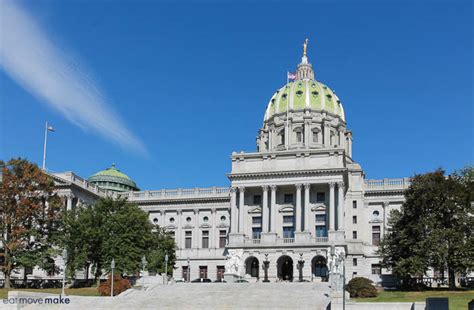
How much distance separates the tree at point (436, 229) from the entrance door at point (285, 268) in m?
22.6

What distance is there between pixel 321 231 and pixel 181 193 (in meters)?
27.1

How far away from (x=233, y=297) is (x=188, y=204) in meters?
47.3

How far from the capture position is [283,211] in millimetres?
87875

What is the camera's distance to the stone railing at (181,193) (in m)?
101

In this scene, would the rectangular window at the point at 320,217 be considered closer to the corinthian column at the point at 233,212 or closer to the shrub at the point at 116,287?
the corinthian column at the point at 233,212

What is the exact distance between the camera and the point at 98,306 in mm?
51438

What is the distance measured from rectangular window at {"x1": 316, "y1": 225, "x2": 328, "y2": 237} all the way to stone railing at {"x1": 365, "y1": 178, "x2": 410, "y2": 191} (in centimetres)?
1273

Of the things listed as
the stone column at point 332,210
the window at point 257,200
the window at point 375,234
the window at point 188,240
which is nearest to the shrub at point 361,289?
the stone column at point 332,210

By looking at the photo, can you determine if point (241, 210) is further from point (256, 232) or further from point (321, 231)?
point (321, 231)

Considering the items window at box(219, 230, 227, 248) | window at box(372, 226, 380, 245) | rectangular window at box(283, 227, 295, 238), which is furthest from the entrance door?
window at box(219, 230, 227, 248)

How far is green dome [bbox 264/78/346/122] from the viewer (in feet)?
368

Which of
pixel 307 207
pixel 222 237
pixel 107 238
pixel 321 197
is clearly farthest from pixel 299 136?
pixel 107 238

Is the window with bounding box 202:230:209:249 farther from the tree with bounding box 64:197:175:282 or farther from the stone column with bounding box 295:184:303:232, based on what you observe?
the tree with bounding box 64:197:175:282

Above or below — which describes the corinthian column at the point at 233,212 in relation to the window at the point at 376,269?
above
